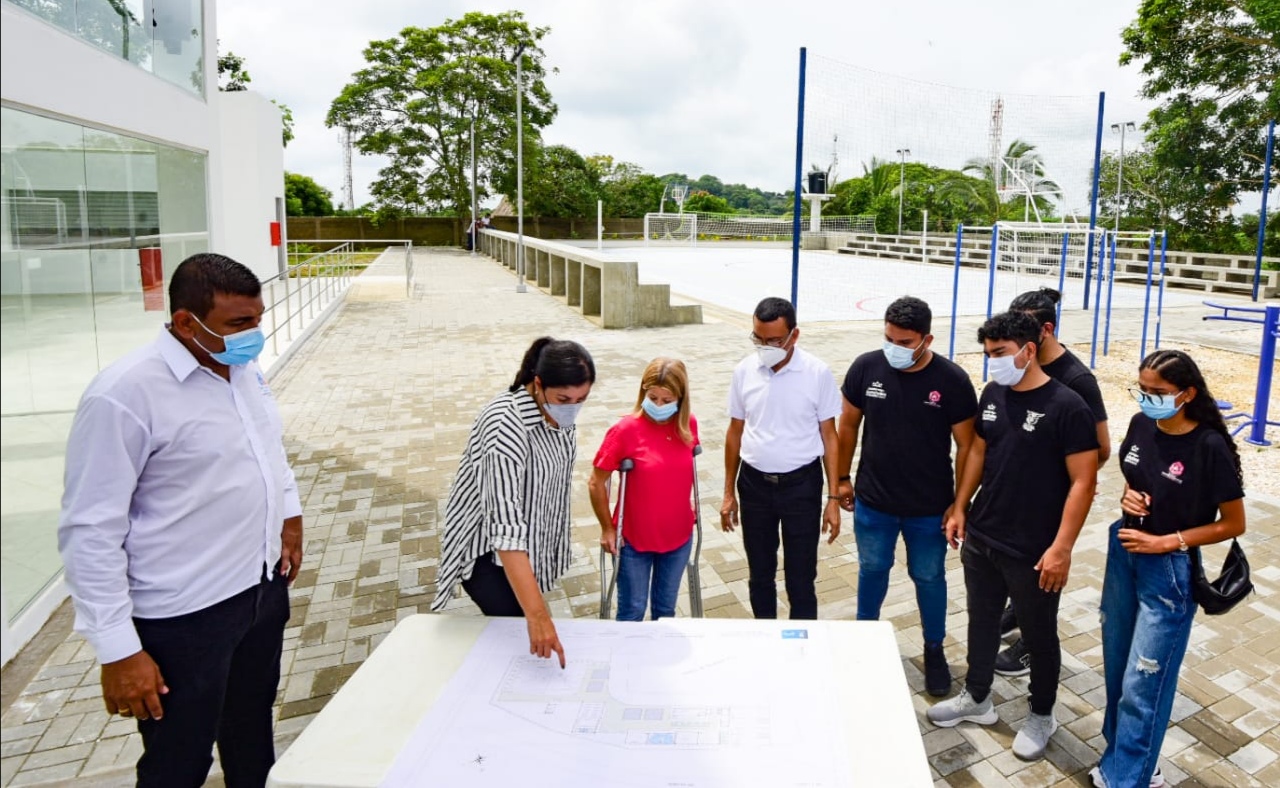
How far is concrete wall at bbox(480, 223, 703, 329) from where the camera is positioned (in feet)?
44.5

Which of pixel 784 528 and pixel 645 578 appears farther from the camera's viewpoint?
pixel 784 528

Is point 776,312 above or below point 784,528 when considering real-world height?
above

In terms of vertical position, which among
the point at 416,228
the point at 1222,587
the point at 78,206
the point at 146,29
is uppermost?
the point at 416,228

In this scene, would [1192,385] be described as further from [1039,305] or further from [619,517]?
[619,517]

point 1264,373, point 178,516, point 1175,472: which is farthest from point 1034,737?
point 1264,373

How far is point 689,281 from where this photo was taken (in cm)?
2230

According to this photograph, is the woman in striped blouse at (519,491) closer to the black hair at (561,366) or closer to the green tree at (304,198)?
the black hair at (561,366)

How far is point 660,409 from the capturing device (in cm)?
306

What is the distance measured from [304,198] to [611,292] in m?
34.3

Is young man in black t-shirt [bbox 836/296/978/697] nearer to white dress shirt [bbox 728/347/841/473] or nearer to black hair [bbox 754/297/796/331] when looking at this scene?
white dress shirt [bbox 728/347/841/473]

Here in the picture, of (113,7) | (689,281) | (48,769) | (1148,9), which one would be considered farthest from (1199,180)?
(48,769)

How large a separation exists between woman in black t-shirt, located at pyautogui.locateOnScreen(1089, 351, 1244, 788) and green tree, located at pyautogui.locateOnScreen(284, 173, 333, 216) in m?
42.2

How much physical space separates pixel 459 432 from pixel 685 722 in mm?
5664

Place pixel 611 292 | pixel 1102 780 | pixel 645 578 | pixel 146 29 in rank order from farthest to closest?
pixel 611 292, pixel 146 29, pixel 645 578, pixel 1102 780
